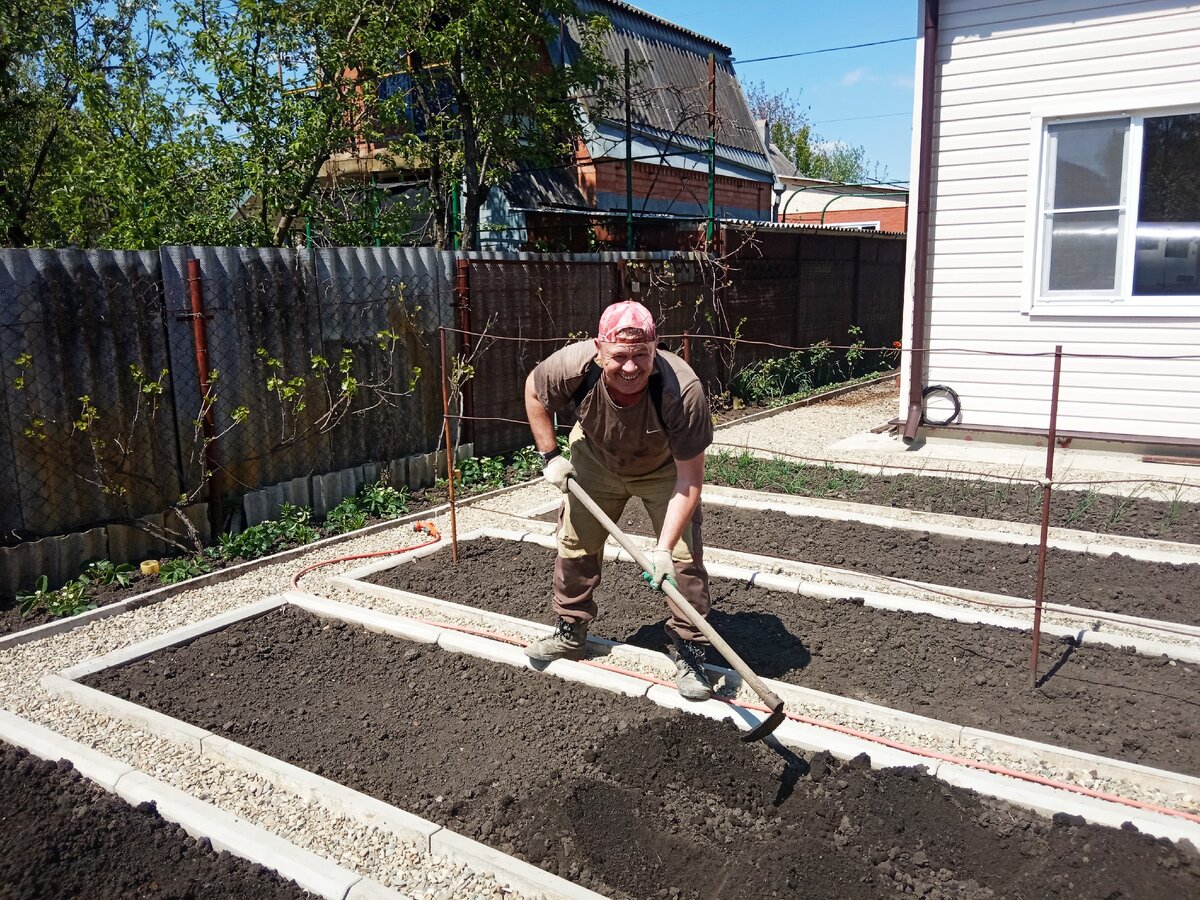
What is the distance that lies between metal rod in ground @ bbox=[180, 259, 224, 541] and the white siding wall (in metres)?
6.60

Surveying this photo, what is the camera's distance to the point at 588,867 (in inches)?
119

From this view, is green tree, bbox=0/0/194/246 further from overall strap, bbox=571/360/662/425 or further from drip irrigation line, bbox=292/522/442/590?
overall strap, bbox=571/360/662/425

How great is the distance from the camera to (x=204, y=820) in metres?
3.21

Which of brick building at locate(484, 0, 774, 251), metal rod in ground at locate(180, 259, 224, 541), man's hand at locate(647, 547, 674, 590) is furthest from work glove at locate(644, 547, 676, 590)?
brick building at locate(484, 0, 774, 251)

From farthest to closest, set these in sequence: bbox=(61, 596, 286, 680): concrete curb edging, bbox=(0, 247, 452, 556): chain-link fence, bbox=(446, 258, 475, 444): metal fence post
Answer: bbox=(446, 258, 475, 444): metal fence post → bbox=(0, 247, 452, 556): chain-link fence → bbox=(61, 596, 286, 680): concrete curb edging

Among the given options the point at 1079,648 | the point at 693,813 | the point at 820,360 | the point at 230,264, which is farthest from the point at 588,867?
the point at 820,360

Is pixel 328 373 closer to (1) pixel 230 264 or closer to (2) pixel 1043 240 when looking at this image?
(1) pixel 230 264

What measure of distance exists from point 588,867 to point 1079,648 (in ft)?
9.43

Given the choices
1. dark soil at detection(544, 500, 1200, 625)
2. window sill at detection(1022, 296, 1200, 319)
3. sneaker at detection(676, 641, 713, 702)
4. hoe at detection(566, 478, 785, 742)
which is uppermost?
window sill at detection(1022, 296, 1200, 319)

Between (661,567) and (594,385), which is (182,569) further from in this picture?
(661,567)

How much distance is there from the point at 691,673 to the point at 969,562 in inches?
102

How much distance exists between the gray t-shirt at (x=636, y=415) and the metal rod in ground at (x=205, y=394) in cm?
330

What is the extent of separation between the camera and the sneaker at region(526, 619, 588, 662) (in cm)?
442

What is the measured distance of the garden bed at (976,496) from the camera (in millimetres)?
6430
